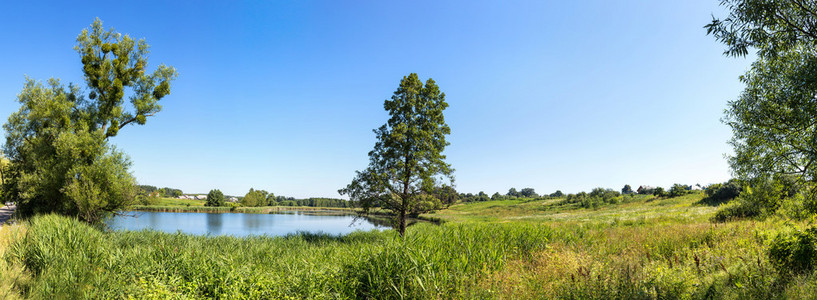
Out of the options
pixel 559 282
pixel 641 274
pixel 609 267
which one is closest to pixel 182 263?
pixel 559 282

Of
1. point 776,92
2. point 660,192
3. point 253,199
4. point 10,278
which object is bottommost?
point 253,199

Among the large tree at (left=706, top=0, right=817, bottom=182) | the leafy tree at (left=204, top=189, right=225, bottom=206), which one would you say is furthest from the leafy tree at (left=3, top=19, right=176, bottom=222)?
the leafy tree at (left=204, top=189, right=225, bottom=206)

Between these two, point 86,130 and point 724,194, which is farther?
point 724,194

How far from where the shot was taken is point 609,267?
22.3ft

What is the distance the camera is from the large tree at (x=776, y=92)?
705 cm

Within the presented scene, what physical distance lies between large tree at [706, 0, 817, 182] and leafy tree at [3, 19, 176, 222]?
28963 millimetres

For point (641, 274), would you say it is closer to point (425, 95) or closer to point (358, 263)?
point (358, 263)

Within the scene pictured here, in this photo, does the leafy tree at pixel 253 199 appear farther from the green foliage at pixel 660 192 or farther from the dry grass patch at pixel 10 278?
the green foliage at pixel 660 192

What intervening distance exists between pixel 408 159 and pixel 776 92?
44.7 feet

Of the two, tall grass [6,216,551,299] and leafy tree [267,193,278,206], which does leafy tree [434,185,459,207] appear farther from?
leafy tree [267,193,278,206]

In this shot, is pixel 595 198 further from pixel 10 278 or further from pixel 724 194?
pixel 10 278

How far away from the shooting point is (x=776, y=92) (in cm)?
894

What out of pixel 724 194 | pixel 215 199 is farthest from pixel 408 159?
pixel 215 199

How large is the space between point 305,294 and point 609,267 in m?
6.32
